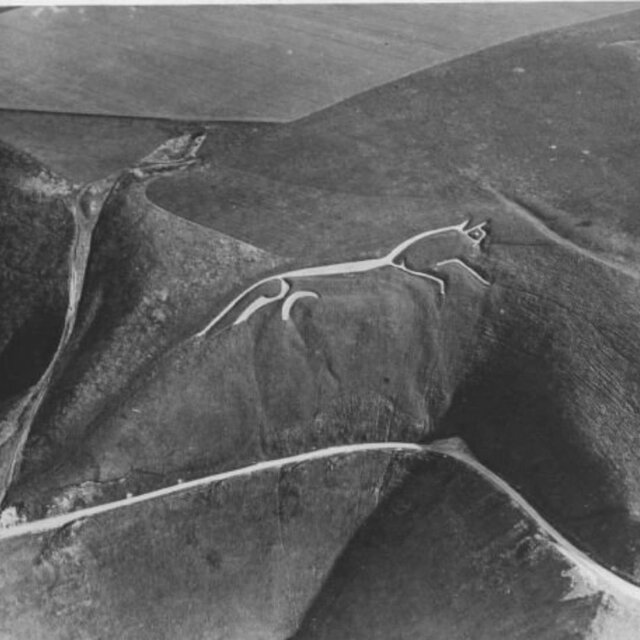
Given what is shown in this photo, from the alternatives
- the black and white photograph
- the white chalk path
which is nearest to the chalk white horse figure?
the black and white photograph

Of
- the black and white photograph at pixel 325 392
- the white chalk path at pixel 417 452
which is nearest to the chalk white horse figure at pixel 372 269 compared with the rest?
the black and white photograph at pixel 325 392

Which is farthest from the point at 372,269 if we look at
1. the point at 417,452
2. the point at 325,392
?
the point at 417,452

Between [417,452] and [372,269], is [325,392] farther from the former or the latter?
[372,269]

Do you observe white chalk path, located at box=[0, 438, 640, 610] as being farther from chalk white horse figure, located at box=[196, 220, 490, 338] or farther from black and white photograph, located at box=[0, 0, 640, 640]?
chalk white horse figure, located at box=[196, 220, 490, 338]

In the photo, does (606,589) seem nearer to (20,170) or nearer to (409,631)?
(409,631)

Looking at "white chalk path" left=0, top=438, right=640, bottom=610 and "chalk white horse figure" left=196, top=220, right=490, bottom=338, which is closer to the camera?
"white chalk path" left=0, top=438, right=640, bottom=610

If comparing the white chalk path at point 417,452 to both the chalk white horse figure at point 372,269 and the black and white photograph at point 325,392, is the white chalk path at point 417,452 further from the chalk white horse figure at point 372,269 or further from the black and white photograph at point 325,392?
the chalk white horse figure at point 372,269
